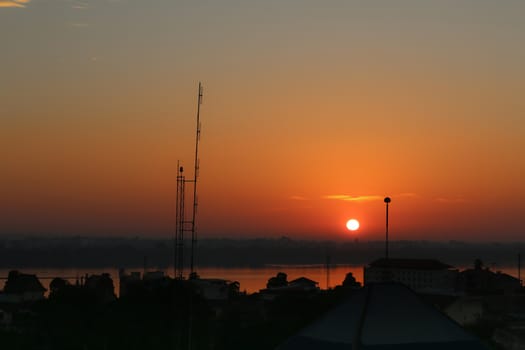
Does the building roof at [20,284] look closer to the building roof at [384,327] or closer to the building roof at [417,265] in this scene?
the building roof at [417,265]

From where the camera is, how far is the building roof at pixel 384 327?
7.76 metres

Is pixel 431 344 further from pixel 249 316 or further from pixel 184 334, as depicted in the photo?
pixel 249 316

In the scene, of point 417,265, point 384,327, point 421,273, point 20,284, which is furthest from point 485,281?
point 384,327

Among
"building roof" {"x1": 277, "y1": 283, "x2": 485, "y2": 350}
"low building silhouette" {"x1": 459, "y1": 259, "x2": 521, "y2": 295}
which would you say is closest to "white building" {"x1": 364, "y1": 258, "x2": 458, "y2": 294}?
"low building silhouette" {"x1": 459, "y1": 259, "x2": 521, "y2": 295}

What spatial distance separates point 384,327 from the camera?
7879 mm

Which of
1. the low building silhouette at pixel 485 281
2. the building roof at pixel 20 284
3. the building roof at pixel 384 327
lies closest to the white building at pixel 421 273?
the low building silhouette at pixel 485 281

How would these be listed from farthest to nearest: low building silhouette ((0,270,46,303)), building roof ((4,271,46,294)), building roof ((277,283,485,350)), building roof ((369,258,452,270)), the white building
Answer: building roof ((369,258,452,270)) → the white building → building roof ((4,271,46,294)) → low building silhouette ((0,270,46,303)) → building roof ((277,283,485,350))

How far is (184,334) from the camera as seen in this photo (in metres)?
25.3

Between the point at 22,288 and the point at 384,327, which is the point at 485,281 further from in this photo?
the point at 384,327

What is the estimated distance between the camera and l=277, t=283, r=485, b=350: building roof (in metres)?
7.76

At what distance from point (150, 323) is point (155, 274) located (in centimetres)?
5386

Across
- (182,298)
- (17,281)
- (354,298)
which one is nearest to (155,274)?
(17,281)

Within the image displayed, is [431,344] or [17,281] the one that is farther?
[17,281]

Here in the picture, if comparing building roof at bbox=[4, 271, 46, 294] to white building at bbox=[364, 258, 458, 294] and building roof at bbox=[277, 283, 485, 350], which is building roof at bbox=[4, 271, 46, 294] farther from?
building roof at bbox=[277, 283, 485, 350]
